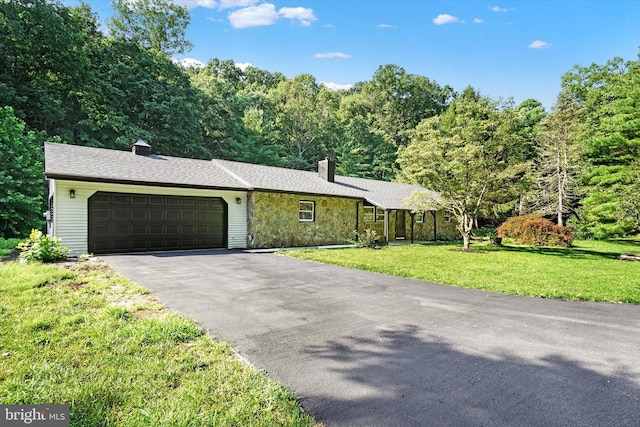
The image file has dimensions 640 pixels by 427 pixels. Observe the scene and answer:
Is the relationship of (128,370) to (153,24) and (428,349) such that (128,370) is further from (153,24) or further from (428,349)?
(153,24)

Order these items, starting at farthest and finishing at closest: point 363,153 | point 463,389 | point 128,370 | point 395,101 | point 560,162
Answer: point 395,101 → point 363,153 → point 560,162 → point 128,370 → point 463,389

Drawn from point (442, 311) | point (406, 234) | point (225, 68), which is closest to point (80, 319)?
point (442, 311)

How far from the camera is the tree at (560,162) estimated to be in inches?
880

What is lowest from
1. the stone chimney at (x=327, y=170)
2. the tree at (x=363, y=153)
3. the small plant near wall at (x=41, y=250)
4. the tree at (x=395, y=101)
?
the small plant near wall at (x=41, y=250)

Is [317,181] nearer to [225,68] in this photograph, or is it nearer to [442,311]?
[442,311]

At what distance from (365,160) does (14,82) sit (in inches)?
1115

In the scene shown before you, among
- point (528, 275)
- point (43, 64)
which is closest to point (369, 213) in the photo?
point (528, 275)

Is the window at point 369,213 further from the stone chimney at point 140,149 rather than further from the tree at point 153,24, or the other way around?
the tree at point 153,24

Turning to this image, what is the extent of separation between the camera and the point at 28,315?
3.92 meters

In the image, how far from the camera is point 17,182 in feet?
40.9

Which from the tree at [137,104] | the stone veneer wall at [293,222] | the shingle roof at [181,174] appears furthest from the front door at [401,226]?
the tree at [137,104]

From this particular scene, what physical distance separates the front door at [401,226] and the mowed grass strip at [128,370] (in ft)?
50.5

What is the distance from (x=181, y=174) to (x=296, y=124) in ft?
79.2

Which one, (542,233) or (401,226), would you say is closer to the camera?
(542,233)
